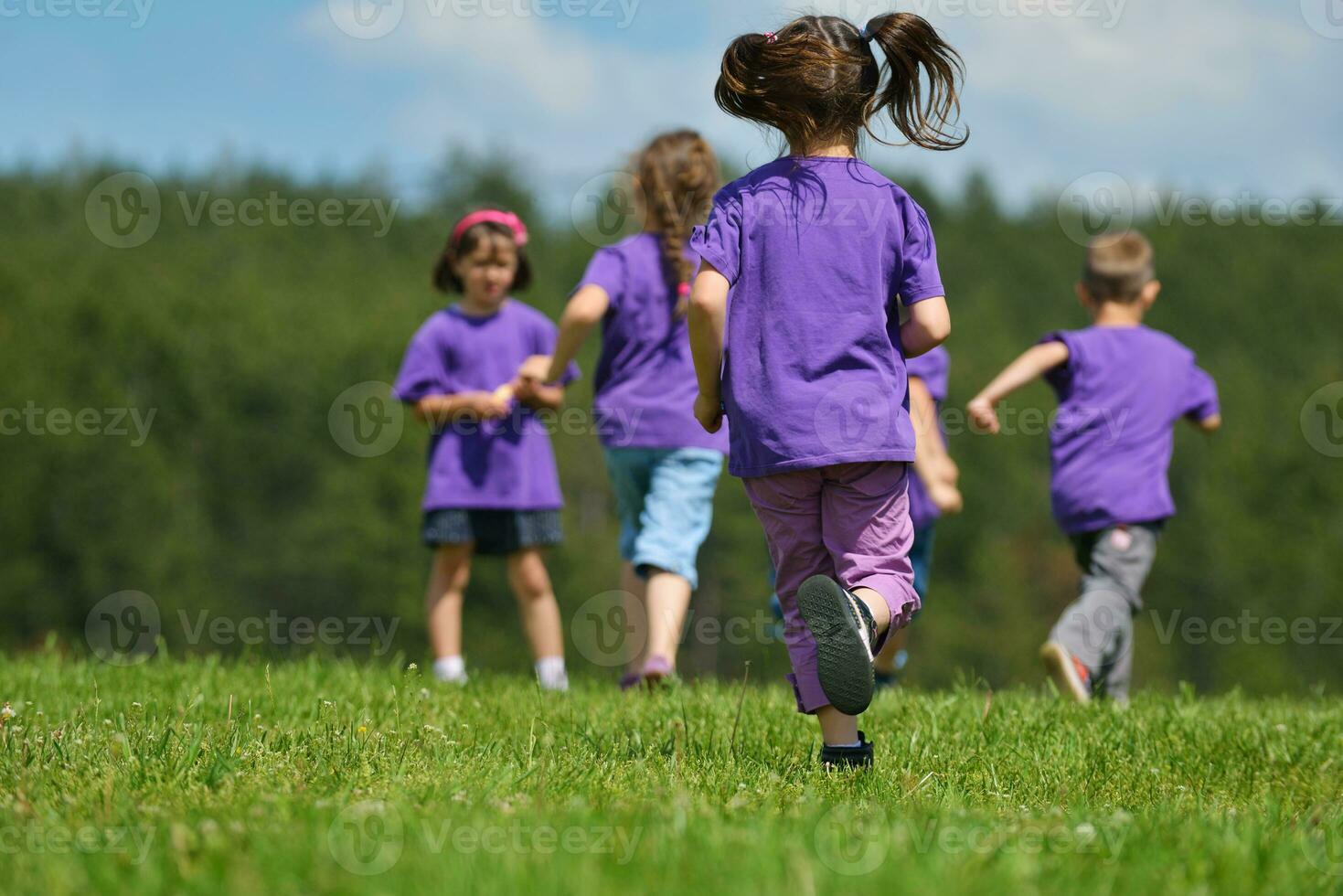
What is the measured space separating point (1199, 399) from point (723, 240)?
3.35 meters

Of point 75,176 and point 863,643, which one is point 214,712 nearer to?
point 863,643

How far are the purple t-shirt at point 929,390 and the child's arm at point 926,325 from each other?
2.33 m

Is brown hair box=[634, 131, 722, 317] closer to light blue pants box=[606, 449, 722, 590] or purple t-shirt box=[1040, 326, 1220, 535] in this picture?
light blue pants box=[606, 449, 722, 590]

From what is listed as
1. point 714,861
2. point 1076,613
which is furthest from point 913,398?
point 714,861

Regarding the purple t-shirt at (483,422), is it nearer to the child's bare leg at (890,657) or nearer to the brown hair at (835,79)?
the child's bare leg at (890,657)

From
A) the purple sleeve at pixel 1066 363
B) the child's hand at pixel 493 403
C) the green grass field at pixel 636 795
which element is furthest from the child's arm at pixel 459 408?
the purple sleeve at pixel 1066 363

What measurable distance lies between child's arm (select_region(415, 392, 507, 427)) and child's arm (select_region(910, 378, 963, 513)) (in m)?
1.85

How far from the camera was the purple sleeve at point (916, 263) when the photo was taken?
3.67 m

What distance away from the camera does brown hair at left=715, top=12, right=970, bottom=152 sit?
367 cm

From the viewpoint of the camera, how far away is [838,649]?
321 cm

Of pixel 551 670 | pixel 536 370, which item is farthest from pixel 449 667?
pixel 536 370

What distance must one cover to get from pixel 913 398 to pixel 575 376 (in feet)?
5.20

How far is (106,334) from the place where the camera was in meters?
40.8

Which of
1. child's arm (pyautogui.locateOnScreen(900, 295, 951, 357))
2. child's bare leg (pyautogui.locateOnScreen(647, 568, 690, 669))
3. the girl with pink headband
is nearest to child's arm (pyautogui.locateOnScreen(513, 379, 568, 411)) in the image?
the girl with pink headband
